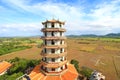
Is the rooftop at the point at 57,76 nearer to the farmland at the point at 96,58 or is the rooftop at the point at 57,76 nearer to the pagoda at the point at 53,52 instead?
the pagoda at the point at 53,52

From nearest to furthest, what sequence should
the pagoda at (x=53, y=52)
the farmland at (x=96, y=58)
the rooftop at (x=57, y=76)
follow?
the rooftop at (x=57, y=76) → the pagoda at (x=53, y=52) → the farmland at (x=96, y=58)

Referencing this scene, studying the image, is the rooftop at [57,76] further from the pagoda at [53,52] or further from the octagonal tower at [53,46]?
the octagonal tower at [53,46]

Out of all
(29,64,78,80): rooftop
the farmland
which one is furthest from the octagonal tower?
the farmland

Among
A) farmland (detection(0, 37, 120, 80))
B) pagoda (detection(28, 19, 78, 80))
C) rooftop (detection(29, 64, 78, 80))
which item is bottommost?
farmland (detection(0, 37, 120, 80))

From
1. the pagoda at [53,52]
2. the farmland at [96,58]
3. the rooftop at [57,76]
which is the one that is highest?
the pagoda at [53,52]

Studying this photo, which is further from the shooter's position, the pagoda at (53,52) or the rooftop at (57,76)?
the pagoda at (53,52)

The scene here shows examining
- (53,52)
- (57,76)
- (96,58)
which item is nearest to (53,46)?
(53,52)

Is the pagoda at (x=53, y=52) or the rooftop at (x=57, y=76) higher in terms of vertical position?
the pagoda at (x=53, y=52)

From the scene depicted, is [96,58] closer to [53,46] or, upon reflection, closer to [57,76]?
[57,76]

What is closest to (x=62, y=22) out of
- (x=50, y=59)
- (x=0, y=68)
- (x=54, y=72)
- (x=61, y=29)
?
(x=61, y=29)

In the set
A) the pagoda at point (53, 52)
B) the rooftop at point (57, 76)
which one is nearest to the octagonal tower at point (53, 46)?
the pagoda at point (53, 52)

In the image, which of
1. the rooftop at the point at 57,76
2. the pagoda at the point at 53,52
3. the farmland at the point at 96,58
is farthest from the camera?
the farmland at the point at 96,58

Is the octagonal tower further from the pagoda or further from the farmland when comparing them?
the farmland
